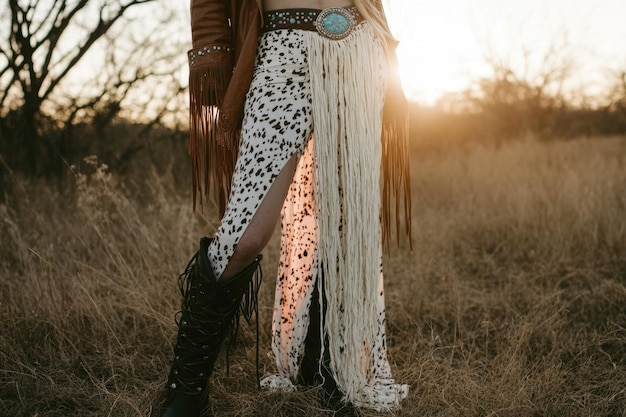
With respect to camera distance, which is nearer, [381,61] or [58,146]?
[381,61]

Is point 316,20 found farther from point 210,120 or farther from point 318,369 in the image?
point 318,369

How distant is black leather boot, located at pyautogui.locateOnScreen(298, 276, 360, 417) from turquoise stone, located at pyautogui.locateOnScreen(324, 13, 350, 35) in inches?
29.8

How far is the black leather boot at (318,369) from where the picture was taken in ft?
5.24

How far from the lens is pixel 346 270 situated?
1540 millimetres

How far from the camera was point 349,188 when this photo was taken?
1.53 meters

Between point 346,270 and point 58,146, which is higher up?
point 58,146

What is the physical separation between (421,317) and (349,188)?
3.79ft

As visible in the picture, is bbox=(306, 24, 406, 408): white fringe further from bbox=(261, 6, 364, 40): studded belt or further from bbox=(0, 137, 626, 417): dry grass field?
bbox=(0, 137, 626, 417): dry grass field

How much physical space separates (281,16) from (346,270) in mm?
768

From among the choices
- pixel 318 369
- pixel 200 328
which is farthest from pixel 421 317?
pixel 200 328

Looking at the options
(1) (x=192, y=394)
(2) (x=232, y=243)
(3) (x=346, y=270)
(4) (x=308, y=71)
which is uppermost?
(4) (x=308, y=71)

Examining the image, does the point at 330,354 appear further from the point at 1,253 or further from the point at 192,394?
the point at 1,253

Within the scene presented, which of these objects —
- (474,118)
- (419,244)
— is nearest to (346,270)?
(419,244)

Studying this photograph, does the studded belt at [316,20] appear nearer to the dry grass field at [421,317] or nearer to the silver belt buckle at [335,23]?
the silver belt buckle at [335,23]
